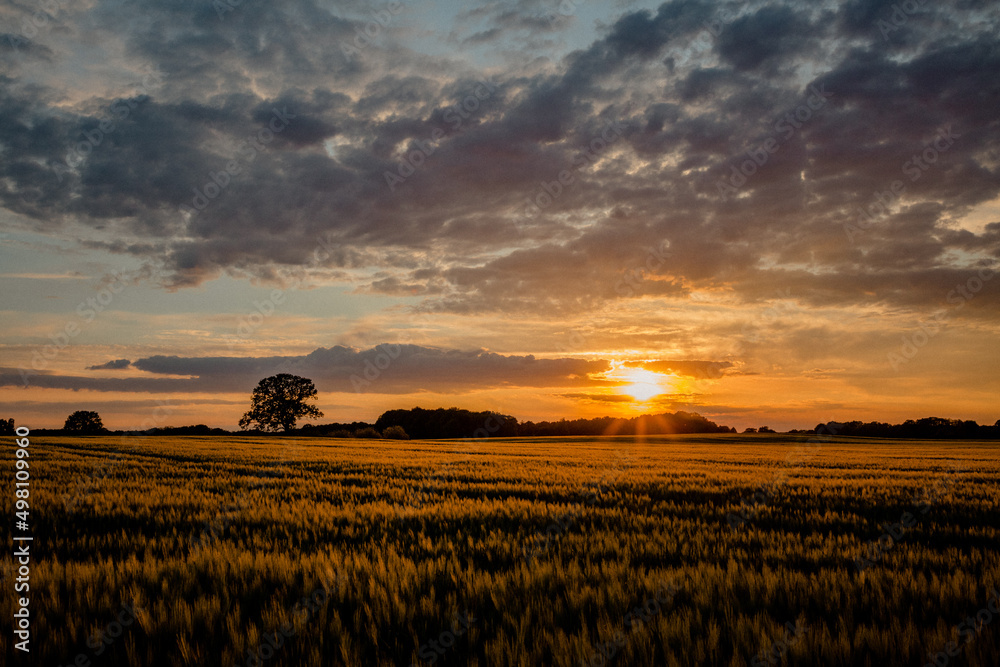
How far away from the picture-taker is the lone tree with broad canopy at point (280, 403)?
249ft

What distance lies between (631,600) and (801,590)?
1317mm

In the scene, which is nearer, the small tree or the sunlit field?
the sunlit field

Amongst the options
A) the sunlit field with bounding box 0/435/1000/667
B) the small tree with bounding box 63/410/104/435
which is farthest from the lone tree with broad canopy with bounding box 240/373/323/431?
the sunlit field with bounding box 0/435/1000/667

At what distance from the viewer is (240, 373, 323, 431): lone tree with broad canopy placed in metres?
75.8

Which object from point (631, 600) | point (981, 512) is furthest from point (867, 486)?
point (631, 600)

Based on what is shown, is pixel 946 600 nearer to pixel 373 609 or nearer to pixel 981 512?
pixel 373 609

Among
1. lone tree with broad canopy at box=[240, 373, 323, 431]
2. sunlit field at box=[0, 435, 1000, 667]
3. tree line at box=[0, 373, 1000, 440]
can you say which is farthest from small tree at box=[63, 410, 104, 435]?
sunlit field at box=[0, 435, 1000, 667]

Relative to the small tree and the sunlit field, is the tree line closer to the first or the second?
the small tree

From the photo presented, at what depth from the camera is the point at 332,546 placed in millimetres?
5270

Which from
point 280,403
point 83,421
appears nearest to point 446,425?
point 280,403

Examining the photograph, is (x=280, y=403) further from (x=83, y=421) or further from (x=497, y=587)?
(x=497, y=587)

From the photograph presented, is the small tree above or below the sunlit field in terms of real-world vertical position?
below

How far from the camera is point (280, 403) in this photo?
76750 mm

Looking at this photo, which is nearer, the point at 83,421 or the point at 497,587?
the point at 497,587
